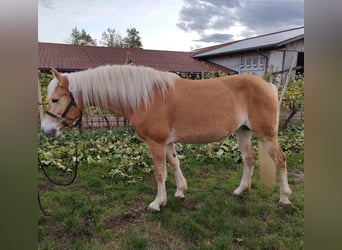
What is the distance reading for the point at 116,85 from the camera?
6.59ft

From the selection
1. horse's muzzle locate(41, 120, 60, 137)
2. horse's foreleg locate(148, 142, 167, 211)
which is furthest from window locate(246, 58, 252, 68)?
horse's muzzle locate(41, 120, 60, 137)

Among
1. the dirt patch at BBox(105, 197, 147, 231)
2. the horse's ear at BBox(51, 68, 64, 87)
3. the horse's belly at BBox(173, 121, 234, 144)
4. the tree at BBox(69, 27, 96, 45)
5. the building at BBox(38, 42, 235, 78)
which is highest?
the tree at BBox(69, 27, 96, 45)

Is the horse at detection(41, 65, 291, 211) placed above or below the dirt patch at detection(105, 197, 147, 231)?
above

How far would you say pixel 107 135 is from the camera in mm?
3615

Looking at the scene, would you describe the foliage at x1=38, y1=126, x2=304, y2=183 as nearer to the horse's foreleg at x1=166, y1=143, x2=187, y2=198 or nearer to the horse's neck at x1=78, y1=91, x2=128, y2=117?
the horse's foreleg at x1=166, y1=143, x2=187, y2=198

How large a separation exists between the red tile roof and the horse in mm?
349

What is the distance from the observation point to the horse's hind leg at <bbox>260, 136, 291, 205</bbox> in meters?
2.27

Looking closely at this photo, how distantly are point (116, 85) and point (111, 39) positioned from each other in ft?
1.67

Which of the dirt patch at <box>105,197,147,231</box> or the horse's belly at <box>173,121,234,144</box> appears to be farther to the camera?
the horse's belly at <box>173,121,234,144</box>

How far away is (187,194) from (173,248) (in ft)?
2.52

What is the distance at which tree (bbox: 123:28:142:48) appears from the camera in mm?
2111

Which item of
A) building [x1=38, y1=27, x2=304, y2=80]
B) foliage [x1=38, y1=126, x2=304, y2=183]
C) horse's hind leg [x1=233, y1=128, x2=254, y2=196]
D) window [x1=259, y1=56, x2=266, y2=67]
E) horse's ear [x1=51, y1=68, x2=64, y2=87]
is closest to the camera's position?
horse's ear [x1=51, y1=68, x2=64, y2=87]

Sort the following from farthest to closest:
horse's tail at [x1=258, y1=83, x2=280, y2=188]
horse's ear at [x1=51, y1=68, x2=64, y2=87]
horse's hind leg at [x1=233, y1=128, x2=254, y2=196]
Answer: horse's hind leg at [x1=233, y1=128, x2=254, y2=196], horse's tail at [x1=258, y1=83, x2=280, y2=188], horse's ear at [x1=51, y1=68, x2=64, y2=87]
